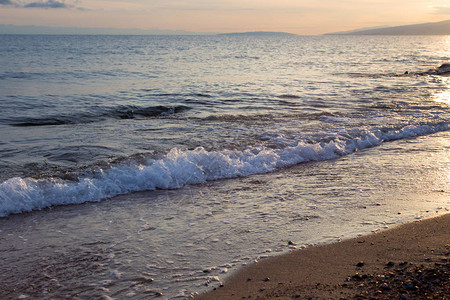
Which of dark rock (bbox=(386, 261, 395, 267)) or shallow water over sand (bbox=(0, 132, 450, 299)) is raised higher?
dark rock (bbox=(386, 261, 395, 267))

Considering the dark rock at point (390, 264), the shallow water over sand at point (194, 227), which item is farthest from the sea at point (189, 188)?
the dark rock at point (390, 264)

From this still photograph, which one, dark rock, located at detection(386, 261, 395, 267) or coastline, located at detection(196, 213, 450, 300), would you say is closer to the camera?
coastline, located at detection(196, 213, 450, 300)

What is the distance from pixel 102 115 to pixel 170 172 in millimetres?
7653

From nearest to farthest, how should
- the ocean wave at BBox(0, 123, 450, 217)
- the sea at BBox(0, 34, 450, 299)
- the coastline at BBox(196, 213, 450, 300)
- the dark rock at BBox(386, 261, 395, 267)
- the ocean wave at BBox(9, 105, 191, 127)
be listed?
the coastline at BBox(196, 213, 450, 300) < the dark rock at BBox(386, 261, 395, 267) < the sea at BBox(0, 34, 450, 299) < the ocean wave at BBox(0, 123, 450, 217) < the ocean wave at BBox(9, 105, 191, 127)

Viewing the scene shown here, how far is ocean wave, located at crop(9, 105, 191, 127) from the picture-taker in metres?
12.3

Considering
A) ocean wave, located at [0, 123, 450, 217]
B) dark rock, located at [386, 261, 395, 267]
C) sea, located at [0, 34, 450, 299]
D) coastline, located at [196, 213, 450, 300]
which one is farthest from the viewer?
ocean wave, located at [0, 123, 450, 217]

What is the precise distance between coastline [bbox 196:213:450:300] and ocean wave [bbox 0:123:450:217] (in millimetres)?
3174

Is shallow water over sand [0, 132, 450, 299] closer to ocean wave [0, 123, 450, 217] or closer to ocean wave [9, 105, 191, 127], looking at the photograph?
ocean wave [0, 123, 450, 217]

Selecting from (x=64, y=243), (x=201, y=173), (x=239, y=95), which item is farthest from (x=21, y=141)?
(x=239, y=95)

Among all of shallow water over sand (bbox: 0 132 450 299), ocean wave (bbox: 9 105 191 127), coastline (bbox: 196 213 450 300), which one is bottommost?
shallow water over sand (bbox: 0 132 450 299)

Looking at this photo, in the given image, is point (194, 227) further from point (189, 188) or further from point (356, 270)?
point (356, 270)

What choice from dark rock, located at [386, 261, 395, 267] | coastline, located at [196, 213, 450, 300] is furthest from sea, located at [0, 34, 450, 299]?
dark rock, located at [386, 261, 395, 267]

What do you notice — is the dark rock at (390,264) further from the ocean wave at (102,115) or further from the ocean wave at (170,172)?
the ocean wave at (102,115)

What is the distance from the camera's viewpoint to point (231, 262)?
385 centimetres
